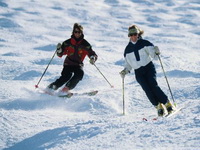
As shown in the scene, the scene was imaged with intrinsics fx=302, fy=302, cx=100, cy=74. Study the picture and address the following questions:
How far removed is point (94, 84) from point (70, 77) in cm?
82

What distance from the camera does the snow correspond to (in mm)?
3664

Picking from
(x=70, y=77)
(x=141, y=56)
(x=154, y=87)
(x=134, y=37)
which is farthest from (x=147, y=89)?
(x=70, y=77)

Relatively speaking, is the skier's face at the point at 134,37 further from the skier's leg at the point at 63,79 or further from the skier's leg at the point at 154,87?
the skier's leg at the point at 63,79

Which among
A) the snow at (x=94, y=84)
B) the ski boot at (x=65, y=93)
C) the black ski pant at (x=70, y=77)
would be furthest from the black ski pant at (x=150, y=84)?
the black ski pant at (x=70, y=77)

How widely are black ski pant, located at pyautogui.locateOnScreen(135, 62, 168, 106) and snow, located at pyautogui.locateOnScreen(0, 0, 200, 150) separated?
33cm

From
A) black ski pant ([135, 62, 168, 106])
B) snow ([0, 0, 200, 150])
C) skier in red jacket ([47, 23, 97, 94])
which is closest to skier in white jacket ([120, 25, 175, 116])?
black ski pant ([135, 62, 168, 106])

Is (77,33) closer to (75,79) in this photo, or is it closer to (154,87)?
(75,79)

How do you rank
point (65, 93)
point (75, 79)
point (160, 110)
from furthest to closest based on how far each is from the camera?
point (75, 79) → point (65, 93) → point (160, 110)

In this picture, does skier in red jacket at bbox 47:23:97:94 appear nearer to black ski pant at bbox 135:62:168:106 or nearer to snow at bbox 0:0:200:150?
snow at bbox 0:0:200:150

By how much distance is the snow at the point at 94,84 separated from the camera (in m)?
3.66

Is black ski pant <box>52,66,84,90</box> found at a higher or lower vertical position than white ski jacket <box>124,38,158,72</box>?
lower

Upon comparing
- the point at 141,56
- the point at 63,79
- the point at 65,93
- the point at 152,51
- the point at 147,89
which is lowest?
the point at 65,93

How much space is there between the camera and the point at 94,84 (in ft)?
22.9

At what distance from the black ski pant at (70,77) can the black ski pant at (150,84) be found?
1.55 metres
